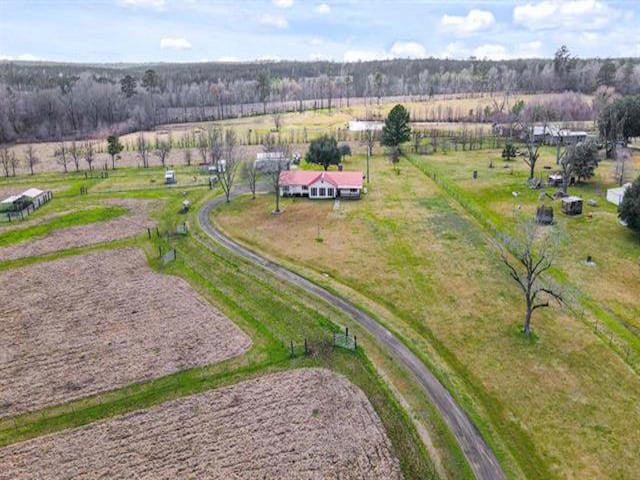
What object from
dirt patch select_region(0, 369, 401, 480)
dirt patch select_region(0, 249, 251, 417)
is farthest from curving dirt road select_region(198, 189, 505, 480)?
dirt patch select_region(0, 249, 251, 417)

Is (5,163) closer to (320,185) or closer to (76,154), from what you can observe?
(76,154)

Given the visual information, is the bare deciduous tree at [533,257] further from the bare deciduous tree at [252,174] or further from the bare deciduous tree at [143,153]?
the bare deciduous tree at [143,153]

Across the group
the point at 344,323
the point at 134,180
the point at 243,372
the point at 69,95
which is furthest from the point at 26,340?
the point at 69,95

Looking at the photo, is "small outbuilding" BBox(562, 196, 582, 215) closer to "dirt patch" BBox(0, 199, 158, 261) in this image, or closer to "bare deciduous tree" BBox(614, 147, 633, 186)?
"bare deciduous tree" BBox(614, 147, 633, 186)

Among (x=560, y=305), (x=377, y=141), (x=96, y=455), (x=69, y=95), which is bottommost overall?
(x=96, y=455)

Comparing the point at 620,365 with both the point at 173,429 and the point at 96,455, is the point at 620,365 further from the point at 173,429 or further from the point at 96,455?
the point at 96,455

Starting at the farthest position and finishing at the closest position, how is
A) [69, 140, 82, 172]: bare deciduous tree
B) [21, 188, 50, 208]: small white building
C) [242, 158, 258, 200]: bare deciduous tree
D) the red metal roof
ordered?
[69, 140, 82, 172]: bare deciduous tree → [242, 158, 258, 200]: bare deciduous tree → the red metal roof → [21, 188, 50, 208]: small white building
